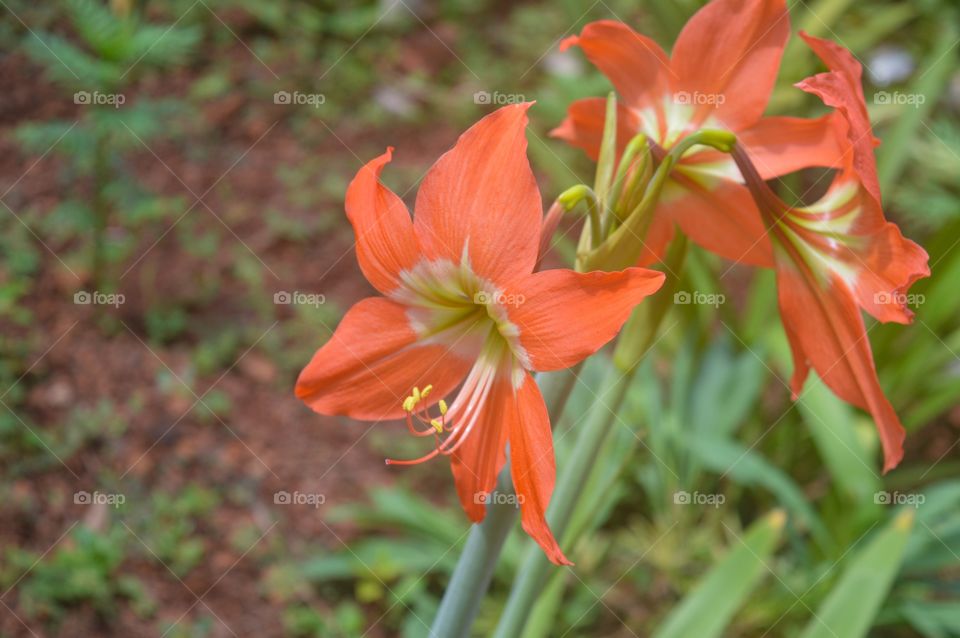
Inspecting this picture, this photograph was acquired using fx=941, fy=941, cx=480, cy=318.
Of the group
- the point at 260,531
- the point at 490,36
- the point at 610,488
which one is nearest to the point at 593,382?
the point at 610,488

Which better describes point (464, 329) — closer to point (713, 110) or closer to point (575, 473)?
point (575, 473)

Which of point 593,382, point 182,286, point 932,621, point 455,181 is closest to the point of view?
point 455,181

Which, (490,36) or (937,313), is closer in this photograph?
(937,313)

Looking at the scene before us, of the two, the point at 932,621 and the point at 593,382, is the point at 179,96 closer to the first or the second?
the point at 593,382
